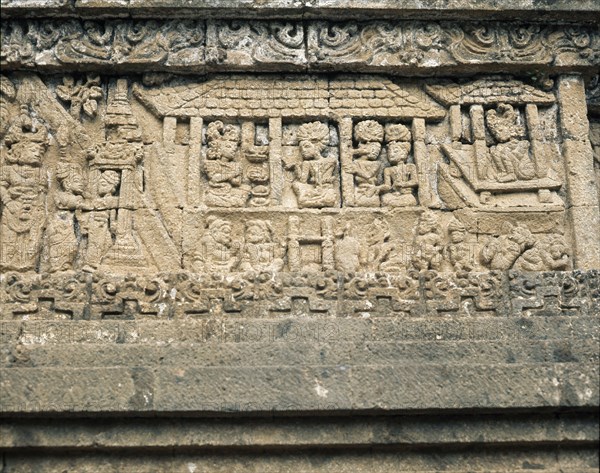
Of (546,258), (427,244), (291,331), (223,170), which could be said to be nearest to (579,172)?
(546,258)

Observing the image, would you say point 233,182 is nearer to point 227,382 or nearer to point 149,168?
point 149,168

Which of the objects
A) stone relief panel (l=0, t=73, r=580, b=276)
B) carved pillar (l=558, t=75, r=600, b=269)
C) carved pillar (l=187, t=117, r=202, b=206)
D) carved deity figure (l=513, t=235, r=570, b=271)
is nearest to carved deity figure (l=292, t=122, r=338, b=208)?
stone relief panel (l=0, t=73, r=580, b=276)

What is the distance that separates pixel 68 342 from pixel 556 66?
163 inches

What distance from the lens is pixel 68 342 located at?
5695 mm

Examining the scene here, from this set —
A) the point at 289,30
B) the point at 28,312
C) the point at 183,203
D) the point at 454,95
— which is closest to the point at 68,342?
the point at 28,312

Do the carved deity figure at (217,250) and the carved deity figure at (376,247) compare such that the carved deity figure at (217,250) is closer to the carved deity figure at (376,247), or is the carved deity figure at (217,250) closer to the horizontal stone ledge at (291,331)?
the horizontal stone ledge at (291,331)

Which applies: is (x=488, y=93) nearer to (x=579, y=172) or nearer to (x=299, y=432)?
(x=579, y=172)

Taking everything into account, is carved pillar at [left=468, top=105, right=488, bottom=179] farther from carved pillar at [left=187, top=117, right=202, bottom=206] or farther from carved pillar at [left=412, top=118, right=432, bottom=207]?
carved pillar at [left=187, top=117, right=202, bottom=206]

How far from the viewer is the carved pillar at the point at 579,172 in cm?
620

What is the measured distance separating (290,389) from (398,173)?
6.08ft

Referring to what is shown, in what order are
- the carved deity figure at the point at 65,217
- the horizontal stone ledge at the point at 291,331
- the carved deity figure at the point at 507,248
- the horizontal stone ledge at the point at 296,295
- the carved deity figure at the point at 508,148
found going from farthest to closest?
the carved deity figure at the point at 508,148 → the carved deity figure at the point at 507,248 → the carved deity figure at the point at 65,217 → the horizontal stone ledge at the point at 296,295 → the horizontal stone ledge at the point at 291,331

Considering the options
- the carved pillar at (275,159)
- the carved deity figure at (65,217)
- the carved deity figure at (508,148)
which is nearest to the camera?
the carved deity figure at (65,217)

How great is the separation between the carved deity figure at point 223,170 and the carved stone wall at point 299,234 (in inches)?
0.7

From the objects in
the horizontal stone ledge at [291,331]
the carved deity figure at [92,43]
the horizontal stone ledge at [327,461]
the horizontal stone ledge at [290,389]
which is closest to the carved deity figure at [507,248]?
the horizontal stone ledge at [291,331]
